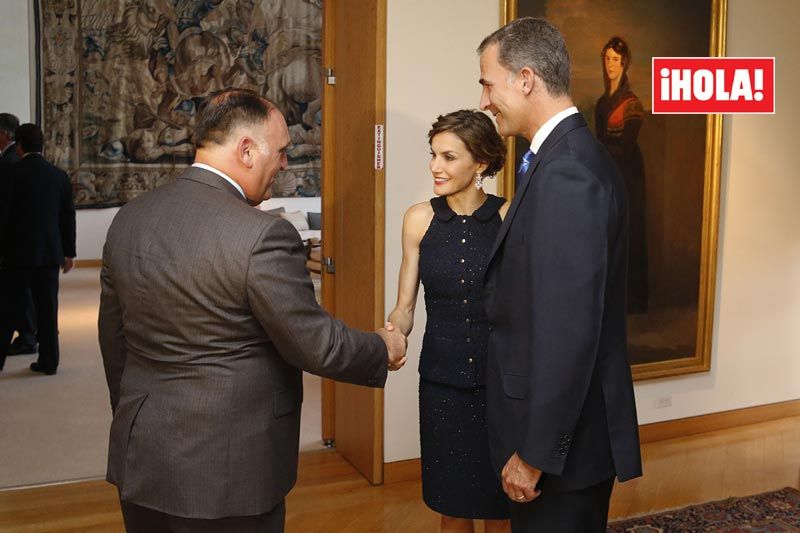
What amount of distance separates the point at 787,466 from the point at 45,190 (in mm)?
Result: 6027

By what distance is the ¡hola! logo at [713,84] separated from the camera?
19.3 ft

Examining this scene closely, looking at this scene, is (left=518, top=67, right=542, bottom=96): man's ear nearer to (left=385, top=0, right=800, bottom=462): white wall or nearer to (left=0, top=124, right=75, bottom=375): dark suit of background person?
(left=385, top=0, right=800, bottom=462): white wall

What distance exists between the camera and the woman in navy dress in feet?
10.9

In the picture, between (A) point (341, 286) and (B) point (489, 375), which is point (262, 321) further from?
(A) point (341, 286)

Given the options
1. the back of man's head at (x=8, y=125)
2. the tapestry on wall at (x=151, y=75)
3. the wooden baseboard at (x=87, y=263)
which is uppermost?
the tapestry on wall at (x=151, y=75)

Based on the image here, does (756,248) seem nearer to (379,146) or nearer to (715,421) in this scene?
(715,421)

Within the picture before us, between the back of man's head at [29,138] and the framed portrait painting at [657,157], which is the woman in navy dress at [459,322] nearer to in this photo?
the framed portrait painting at [657,157]

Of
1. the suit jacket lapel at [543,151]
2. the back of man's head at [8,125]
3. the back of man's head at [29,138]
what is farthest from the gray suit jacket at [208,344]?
the back of man's head at [8,125]

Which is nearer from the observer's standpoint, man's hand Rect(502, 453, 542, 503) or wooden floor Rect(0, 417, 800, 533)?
man's hand Rect(502, 453, 542, 503)

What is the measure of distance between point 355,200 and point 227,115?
290cm

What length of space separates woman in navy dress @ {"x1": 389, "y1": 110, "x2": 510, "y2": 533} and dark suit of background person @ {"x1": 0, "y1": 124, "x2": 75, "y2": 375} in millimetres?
5129

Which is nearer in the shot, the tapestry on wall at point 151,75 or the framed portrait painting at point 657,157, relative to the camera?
the framed portrait painting at point 657,157

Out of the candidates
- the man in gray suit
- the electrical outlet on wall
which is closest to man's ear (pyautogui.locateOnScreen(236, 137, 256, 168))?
the man in gray suit

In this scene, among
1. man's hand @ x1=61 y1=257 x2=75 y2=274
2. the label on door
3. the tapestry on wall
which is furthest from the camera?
the tapestry on wall
